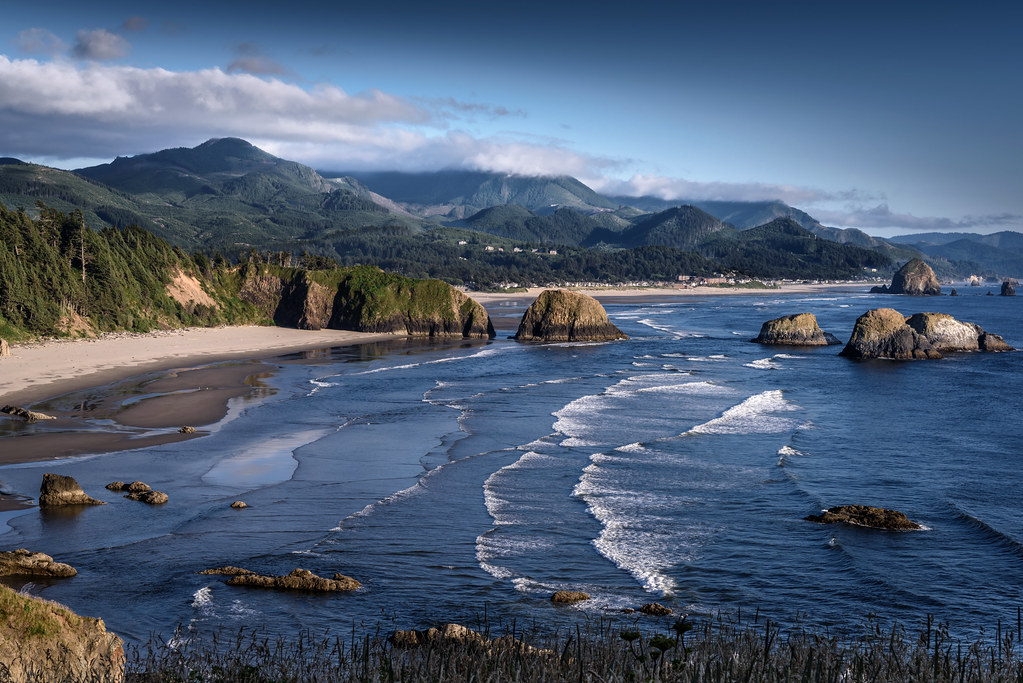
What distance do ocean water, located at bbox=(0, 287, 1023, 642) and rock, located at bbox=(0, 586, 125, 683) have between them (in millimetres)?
3287

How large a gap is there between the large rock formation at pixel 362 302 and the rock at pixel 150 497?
208ft

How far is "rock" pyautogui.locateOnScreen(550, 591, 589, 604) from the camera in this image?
15275 mm

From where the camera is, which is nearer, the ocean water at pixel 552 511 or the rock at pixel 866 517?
the ocean water at pixel 552 511

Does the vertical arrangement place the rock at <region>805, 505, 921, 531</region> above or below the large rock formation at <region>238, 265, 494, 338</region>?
below

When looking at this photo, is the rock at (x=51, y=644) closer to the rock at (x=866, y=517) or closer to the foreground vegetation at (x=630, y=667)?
Answer: the foreground vegetation at (x=630, y=667)

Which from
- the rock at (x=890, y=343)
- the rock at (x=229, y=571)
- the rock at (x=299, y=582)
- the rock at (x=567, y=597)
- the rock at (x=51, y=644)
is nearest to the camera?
the rock at (x=51, y=644)

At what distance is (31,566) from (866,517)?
19369 millimetres

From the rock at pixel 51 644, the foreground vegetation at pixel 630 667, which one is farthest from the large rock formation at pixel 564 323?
the foreground vegetation at pixel 630 667

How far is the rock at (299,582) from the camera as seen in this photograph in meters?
15.8

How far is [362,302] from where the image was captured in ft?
294

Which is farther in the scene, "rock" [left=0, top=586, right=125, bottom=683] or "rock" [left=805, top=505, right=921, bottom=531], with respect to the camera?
"rock" [left=805, top=505, right=921, bottom=531]

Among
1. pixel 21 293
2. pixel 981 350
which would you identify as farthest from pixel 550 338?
pixel 21 293

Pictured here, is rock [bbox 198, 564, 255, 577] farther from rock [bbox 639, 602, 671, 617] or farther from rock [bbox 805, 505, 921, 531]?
rock [bbox 805, 505, 921, 531]

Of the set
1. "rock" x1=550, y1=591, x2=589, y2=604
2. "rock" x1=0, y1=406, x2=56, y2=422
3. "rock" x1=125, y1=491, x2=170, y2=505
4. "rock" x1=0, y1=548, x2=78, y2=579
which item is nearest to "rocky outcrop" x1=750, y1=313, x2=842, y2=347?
"rock" x1=0, y1=406, x2=56, y2=422
